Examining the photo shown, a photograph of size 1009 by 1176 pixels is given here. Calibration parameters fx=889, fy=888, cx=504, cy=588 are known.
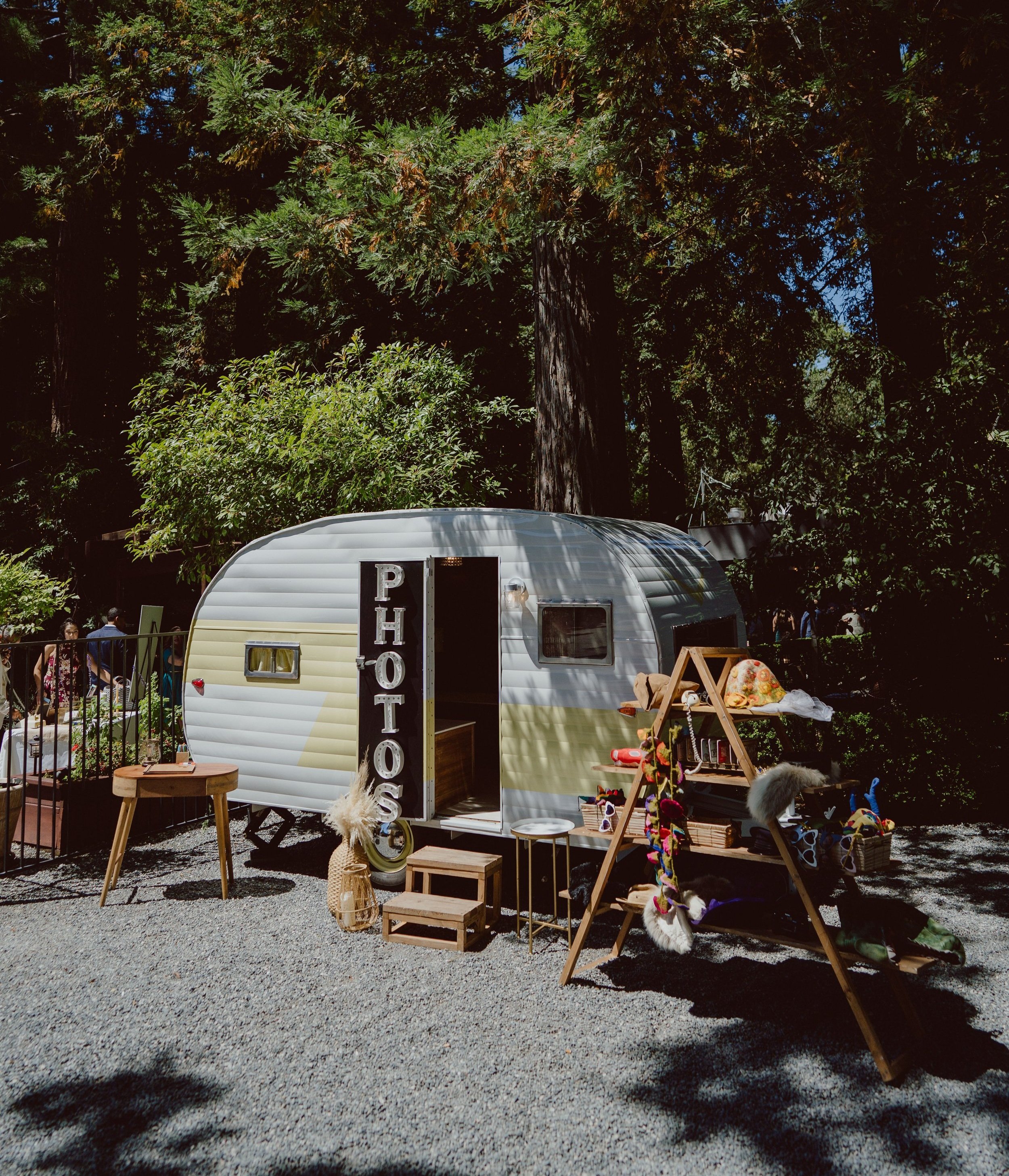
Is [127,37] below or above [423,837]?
above

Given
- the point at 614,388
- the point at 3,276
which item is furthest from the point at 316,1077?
the point at 3,276

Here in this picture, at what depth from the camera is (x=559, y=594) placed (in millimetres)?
6164

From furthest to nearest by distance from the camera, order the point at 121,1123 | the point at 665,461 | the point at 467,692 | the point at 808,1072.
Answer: the point at 665,461
the point at 467,692
the point at 808,1072
the point at 121,1123

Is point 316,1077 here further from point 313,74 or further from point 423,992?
point 313,74

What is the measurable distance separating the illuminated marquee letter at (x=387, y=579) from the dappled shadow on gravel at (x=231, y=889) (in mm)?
2427

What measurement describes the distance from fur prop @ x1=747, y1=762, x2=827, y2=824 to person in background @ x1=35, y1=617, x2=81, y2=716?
18.0 ft

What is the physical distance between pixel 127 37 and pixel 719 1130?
1473cm

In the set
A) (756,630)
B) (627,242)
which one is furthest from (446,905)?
(756,630)

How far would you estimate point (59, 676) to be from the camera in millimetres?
7895

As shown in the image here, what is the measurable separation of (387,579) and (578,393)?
10.6 feet

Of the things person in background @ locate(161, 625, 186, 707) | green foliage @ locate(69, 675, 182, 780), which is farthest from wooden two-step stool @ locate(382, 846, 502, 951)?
person in background @ locate(161, 625, 186, 707)

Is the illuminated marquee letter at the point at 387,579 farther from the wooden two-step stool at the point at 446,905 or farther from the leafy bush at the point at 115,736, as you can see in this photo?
the leafy bush at the point at 115,736

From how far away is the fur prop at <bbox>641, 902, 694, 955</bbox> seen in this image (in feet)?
14.6

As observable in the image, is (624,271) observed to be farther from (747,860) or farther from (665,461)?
(747,860)
